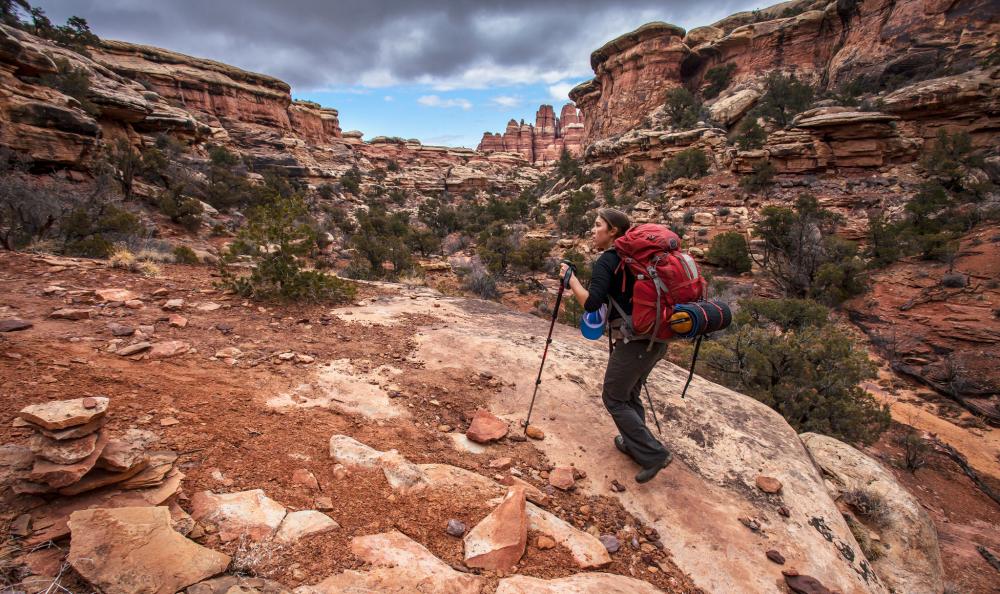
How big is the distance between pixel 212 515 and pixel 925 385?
532 inches

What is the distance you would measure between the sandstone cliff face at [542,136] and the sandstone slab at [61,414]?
265ft

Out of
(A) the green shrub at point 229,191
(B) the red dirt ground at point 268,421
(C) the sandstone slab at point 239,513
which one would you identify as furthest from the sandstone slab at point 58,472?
(A) the green shrub at point 229,191

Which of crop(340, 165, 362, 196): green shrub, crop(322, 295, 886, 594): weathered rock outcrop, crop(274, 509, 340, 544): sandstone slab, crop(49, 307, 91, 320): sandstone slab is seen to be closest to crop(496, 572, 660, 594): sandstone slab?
crop(322, 295, 886, 594): weathered rock outcrop

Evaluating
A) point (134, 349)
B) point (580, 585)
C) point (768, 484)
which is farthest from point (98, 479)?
point (768, 484)

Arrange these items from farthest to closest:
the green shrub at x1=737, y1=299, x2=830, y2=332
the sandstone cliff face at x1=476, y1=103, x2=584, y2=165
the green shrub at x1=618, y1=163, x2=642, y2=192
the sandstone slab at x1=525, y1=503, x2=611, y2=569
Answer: the sandstone cliff face at x1=476, y1=103, x2=584, y2=165 → the green shrub at x1=618, y1=163, x2=642, y2=192 → the green shrub at x1=737, y1=299, x2=830, y2=332 → the sandstone slab at x1=525, y1=503, x2=611, y2=569

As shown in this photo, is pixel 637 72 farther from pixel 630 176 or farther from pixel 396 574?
pixel 396 574

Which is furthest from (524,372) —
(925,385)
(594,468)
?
(925,385)

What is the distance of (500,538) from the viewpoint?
6.06 ft

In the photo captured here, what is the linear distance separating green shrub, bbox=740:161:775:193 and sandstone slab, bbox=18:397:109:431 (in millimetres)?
26433

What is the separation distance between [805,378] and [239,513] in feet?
26.0

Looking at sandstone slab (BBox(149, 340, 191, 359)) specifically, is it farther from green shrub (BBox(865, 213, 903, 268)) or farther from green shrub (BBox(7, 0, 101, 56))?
green shrub (BBox(7, 0, 101, 56))

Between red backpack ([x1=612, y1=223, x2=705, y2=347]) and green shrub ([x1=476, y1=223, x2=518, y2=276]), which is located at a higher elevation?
red backpack ([x1=612, y1=223, x2=705, y2=347])

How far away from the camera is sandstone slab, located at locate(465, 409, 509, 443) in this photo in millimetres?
2873

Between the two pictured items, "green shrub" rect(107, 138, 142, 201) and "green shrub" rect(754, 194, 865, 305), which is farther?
"green shrub" rect(107, 138, 142, 201)
